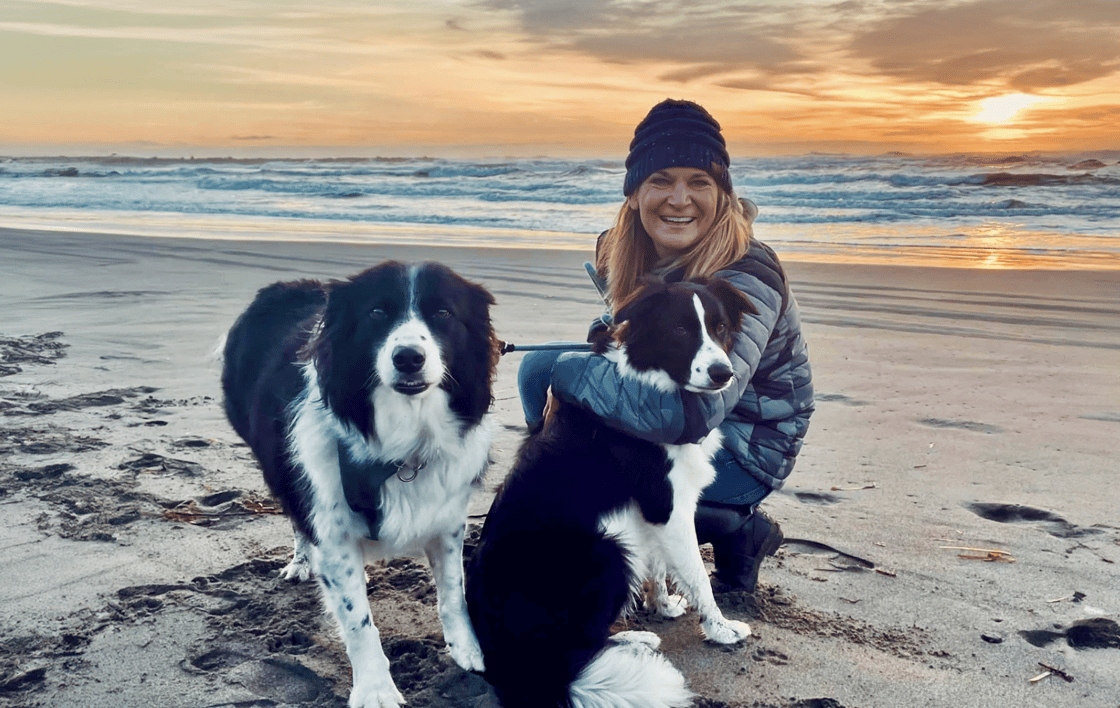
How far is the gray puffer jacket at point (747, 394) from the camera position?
2754mm

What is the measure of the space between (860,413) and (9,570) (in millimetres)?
4123

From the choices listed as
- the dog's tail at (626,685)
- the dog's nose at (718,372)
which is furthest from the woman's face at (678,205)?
the dog's tail at (626,685)

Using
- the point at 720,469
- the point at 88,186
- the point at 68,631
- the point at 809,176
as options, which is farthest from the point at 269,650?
the point at 88,186

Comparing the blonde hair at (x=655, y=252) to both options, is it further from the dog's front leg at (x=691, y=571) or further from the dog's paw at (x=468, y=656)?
the dog's paw at (x=468, y=656)

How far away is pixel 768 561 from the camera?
3.38m

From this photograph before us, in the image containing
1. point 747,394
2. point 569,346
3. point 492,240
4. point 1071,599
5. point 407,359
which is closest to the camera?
point 407,359

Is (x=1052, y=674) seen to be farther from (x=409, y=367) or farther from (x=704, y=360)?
(x=409, y=367)

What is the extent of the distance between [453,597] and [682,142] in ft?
5.67

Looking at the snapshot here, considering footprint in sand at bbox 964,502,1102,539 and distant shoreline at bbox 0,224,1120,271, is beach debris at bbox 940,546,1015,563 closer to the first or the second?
footprint in sand at bbox 964,502,1102,539

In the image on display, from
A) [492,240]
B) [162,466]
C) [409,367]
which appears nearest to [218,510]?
[162,466]

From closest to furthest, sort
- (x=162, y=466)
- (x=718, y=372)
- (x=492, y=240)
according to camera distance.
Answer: (x=718, y=372) < (x=162, y=466) < (x=492, y=240)

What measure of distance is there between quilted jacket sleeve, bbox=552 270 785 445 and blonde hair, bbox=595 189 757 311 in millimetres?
279

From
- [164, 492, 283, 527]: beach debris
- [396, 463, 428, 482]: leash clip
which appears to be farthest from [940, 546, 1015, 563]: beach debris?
[164, 492, 283, 527]: beach debris

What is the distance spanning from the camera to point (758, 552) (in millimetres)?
3189
